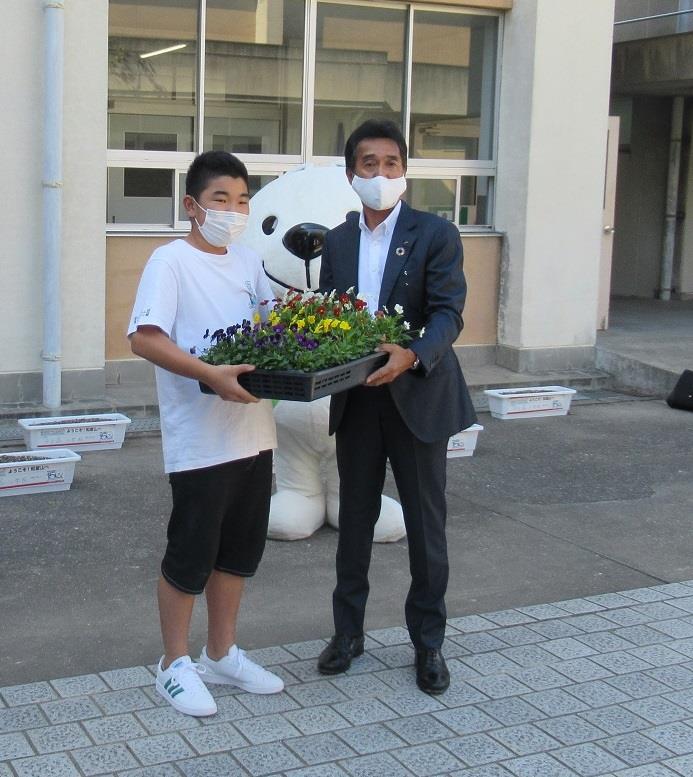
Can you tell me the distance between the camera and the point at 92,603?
511cm

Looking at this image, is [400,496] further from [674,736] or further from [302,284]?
[302,284]

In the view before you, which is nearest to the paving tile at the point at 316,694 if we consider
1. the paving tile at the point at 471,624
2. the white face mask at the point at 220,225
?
the paving tile at the point at 471,624

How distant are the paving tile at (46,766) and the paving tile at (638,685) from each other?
6.54ft

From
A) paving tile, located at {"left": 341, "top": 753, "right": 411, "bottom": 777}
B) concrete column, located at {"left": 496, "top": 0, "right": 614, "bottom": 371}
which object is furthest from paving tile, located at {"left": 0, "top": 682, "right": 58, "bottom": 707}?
concrete column, located at {"left": 496, "top": 0, "right": 614, "bottom": 371}

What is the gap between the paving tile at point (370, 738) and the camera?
3786 mm

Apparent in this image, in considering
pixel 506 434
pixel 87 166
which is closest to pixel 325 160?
pixel 87 166

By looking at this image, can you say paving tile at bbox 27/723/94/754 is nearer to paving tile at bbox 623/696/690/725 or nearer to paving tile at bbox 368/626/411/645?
paving tile at bbox 368/626/411/645

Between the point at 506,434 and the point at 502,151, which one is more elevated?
the point at 502,151

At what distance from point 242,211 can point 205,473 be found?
90cm

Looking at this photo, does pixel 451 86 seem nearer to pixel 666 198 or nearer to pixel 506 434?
pixel 506 434

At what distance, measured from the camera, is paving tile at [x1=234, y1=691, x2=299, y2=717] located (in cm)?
404

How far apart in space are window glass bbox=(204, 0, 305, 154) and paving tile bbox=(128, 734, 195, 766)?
6833 mm

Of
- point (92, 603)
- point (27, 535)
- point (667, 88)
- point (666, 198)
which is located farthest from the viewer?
point (666, 198)

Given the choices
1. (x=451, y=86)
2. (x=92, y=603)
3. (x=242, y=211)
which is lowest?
(x=92, y=603)
